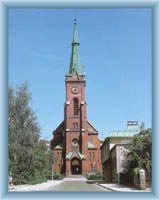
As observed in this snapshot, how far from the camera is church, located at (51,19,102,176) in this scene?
76500mm

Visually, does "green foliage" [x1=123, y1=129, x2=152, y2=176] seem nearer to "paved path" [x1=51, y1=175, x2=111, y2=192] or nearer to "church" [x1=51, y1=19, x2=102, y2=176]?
"paved path" [x1=51, y1=175, x2=111, y2=192]

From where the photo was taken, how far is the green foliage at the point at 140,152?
89.9 feet

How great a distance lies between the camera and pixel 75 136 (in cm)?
7881

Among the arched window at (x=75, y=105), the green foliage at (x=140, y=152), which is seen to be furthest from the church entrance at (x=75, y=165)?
the green foliage at (x=140, y=152)

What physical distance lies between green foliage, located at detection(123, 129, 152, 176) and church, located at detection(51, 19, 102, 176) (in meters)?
47.0

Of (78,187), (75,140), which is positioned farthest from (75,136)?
(78,187)

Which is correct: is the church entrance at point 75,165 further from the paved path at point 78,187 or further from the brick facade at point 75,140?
the paved path at point 78,187

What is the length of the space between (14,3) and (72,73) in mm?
69485

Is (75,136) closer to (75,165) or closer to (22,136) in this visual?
(75,165)

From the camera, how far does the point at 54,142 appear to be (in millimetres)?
81500

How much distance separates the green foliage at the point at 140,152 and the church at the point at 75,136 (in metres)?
47.0
